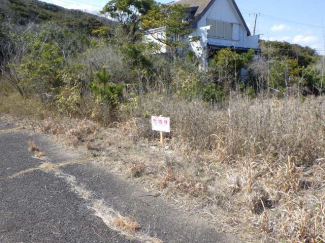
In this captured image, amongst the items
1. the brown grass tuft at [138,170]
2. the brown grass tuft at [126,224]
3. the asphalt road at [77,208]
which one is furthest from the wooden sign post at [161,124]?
the brown grass tuft at [126,224]

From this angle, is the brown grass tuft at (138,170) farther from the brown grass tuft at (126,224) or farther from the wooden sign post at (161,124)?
the brown grass tuft at (126,224)

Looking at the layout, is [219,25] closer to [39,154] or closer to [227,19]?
[227,19]

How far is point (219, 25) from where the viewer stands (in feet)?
60.1

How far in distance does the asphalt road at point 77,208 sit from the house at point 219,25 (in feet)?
37.7

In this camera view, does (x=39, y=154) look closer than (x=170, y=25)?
Yes

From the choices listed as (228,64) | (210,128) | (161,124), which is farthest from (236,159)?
(228,64)

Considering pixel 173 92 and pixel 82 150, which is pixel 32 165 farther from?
pixel 173 92

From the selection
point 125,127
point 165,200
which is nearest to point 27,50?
point 125,127

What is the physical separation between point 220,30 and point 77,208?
17.2 meters

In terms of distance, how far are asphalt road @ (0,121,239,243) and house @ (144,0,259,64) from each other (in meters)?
11.5

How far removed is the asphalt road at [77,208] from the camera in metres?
2.82

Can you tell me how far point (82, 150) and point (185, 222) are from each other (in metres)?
2.85

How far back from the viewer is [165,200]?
3486 mm

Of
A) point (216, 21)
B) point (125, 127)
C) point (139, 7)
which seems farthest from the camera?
point (216, 21)
